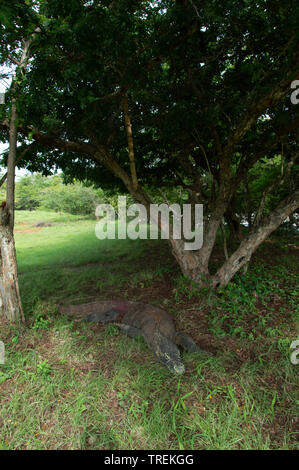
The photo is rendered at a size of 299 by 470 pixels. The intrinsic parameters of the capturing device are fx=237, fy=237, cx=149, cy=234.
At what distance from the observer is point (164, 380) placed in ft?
8.02

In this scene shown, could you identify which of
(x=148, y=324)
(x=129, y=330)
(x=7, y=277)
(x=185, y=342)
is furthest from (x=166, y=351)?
(x=7, y=277)

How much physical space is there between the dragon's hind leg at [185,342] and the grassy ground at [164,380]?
0.14 meters

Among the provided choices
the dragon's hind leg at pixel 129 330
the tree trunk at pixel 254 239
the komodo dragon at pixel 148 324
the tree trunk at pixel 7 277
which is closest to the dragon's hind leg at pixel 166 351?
the komodo dragon at pixel 148 324

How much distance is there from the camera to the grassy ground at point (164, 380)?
190 cm

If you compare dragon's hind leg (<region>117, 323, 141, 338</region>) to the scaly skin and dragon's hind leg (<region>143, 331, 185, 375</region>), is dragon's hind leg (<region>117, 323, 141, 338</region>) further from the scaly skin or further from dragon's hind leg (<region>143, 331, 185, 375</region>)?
dragon's hind leg (<region>143, 331, 185, 375</region>)

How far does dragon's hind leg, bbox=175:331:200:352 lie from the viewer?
294cm

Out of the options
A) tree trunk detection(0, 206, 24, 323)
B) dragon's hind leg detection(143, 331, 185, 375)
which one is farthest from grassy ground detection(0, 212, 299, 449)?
tree trunk detection(0, 206, 24, 323)

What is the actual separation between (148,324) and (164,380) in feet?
3.00

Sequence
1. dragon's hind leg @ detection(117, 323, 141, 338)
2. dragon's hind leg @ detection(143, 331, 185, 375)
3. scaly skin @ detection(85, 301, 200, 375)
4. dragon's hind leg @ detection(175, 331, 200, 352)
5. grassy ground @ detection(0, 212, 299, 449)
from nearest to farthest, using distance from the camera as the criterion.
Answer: grassy ground @ detection(0, 212, 299, 449), dragon's hind leg @ detection(143, 331, 185, 375), scaly skin @ detection(85, 301, 200, 375), dragon's hind leg @ detection(175, 331, 200, 352), dragon's hind leg @ detection(117, 323, 141, 338)

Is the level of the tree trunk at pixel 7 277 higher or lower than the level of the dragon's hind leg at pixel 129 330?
higher

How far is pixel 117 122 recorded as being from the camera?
439 centimetres

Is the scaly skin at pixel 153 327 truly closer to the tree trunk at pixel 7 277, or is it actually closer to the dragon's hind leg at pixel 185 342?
the dragon's hind leg at pixel 185 342
